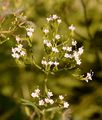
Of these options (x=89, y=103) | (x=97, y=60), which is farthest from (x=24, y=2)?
(x=89, y=103)

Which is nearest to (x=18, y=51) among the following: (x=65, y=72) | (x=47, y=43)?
(x=47, y=43)

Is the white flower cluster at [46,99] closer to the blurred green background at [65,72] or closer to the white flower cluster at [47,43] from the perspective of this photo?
the white flower cluster at [47,43]

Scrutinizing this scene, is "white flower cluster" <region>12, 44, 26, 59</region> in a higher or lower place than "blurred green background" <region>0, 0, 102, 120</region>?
A: lower

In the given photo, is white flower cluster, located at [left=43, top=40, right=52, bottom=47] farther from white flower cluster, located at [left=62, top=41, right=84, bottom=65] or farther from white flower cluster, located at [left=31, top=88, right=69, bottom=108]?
white flower cluster, located at [left=31, top=88, right=69, bottom=108]

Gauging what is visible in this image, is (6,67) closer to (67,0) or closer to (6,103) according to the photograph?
(6,103)

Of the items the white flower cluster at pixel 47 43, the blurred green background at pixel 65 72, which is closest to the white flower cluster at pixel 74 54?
the white flower cluster at pixel 47 43

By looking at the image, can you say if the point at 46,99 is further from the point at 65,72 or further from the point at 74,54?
the point at 65,72

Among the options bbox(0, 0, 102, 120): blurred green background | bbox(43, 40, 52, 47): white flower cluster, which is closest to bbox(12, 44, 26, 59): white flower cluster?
bbox(43, 40, 52, 47): white flower cluster

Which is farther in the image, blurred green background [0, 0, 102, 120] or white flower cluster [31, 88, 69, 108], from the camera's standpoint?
blurred green background [0, 0, 102, 120]
